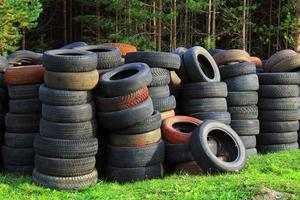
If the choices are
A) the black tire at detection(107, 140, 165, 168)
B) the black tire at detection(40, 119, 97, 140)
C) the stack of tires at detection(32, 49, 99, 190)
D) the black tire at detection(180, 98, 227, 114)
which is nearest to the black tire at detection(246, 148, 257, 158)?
the black tire at detection(180, 98, 227, 114)

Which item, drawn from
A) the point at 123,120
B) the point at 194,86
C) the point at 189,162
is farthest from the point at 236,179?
the point at 194,86

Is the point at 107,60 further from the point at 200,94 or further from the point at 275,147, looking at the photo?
the point at 275,147

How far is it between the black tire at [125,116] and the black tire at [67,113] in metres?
0.31

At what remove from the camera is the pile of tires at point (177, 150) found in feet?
26.3

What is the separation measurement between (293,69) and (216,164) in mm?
4836

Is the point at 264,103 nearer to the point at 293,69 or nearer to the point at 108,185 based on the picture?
the point at 293,69

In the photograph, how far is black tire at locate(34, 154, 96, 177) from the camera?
732 cm

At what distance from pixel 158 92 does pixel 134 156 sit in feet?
4.82

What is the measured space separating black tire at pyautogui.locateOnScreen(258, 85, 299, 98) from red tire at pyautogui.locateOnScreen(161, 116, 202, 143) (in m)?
2.20

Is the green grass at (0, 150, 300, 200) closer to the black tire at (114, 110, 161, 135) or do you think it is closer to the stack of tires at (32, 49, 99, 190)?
the stack of tires at (32, 49, 99, 190)

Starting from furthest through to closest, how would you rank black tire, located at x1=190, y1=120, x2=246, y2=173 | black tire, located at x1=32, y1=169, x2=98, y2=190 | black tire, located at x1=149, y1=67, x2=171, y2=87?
black tire, located at x1=149, y1=67, x2=171, y2=87, black tire, located at x1=190, y1=120, x2=246, y2=173, black tire, located at x1=32, y1=169, x2=98, y2=190

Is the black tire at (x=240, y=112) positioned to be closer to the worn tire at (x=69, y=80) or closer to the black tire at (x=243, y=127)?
the black tire at (x=243, y=127)

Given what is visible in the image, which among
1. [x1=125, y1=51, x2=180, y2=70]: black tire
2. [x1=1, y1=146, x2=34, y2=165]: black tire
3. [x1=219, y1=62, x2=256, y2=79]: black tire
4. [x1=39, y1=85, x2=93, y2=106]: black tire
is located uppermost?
[x1=125, y1=51, x2=180, y2=70]: black tire

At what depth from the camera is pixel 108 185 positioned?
753 cm
